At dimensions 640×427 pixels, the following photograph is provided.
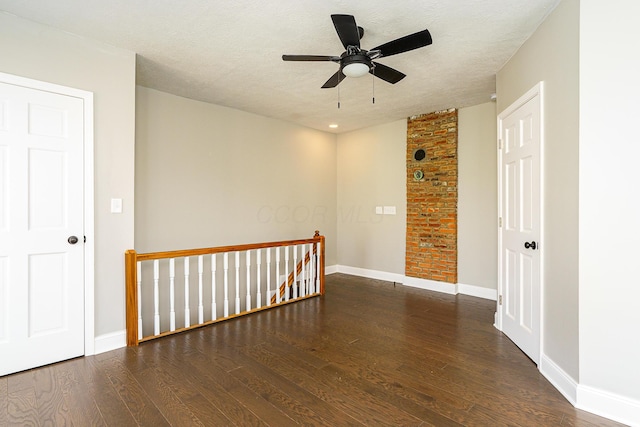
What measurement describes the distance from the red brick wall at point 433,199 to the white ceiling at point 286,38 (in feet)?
2.52

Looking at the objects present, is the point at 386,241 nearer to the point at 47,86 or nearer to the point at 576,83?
the point at 576,83

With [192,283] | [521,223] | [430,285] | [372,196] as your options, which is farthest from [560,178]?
[192,283]

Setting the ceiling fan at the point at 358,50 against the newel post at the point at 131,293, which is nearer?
the ceiling fan at the point at 358,50

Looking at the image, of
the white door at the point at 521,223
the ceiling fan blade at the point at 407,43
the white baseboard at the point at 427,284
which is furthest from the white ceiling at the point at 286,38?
the white baseboard at the point at 427,284

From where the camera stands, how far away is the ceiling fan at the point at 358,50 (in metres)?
2.12

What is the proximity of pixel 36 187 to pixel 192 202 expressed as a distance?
1.81 metres

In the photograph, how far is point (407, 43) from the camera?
2.24m

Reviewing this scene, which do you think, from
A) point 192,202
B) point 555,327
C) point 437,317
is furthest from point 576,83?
point 192,202

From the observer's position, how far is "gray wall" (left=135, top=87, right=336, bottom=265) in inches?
152
